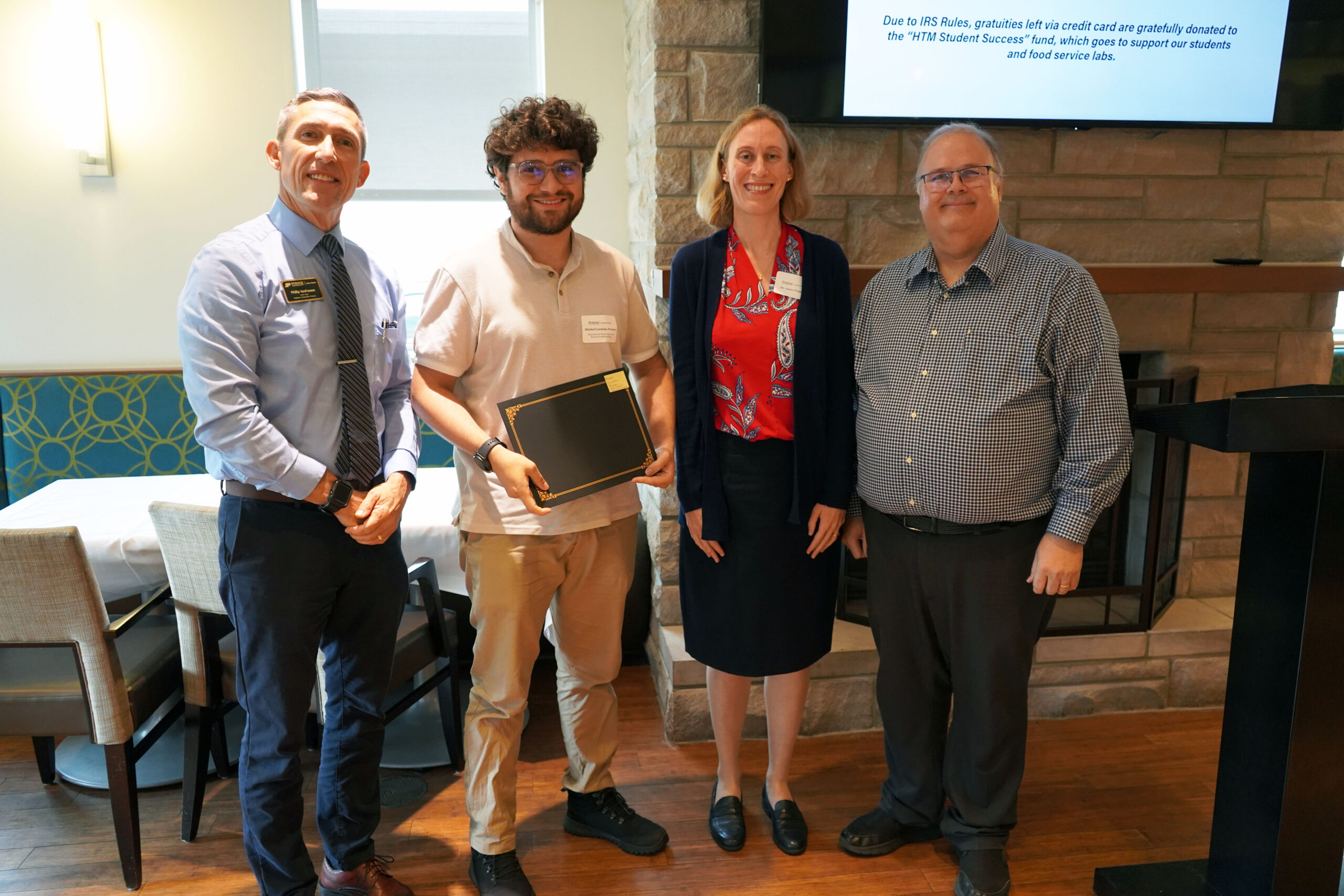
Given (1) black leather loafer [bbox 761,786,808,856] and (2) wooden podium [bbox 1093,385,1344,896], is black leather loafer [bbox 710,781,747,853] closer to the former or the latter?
(1) black leather loafer [bbox 761,786,808,856]

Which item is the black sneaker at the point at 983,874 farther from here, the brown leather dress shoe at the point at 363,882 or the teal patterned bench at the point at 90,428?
the teal patterned bench at the point at 90,428

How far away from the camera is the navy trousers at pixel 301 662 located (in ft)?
5.71

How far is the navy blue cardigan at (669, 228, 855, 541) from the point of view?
2027 mm

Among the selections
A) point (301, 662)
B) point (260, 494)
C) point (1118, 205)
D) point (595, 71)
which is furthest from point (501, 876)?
point (595, 71)

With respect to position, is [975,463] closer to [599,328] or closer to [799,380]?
[799,380]

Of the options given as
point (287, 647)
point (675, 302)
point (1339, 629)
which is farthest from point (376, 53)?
point (1339, 629)

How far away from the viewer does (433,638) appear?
2.56m

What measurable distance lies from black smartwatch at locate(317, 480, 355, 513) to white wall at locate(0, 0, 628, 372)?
2.40 meters

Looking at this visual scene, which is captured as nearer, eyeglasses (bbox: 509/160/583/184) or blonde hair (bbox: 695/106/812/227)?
eyeglasses (bbox: 509/160/583/184)

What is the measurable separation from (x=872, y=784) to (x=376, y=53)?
3.39 meters

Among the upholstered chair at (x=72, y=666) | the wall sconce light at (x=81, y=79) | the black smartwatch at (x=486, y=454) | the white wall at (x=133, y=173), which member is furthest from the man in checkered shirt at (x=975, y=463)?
the wall sconce light at (x=81, y=79)

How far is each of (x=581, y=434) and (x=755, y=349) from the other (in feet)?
1.46

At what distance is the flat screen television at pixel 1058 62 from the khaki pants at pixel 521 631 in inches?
56.8

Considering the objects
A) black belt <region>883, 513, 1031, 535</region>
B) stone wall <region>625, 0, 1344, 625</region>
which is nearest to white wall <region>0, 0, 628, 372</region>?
stone wall <region>625, 0, 1344, 625</region>
